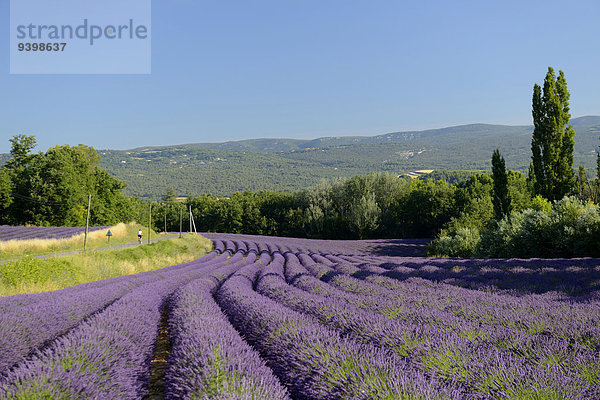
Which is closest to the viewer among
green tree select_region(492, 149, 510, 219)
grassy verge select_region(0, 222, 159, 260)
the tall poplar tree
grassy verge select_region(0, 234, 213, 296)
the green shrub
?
grassy verge select_region(0, 234, 213, 296)

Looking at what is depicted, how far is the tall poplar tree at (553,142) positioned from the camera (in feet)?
83.4

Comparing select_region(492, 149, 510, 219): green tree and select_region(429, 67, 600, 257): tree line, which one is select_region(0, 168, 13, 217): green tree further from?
select_region(492, 149, 510, 219): green tree

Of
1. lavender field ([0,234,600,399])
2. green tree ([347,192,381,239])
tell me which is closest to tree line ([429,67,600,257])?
lavender field ([0,234,600,399])

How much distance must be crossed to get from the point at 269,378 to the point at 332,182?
59281 millimetres

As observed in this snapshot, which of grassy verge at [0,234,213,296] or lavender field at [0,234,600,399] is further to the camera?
grassy verge at [0,234,213,296]

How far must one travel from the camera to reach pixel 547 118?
26172 millimetres

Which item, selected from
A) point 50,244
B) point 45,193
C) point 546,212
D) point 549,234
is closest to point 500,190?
point 546,212

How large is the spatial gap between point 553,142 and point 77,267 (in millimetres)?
29305

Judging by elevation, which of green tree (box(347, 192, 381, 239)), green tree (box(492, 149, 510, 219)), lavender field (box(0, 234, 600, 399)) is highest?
green tree (box(492, 149, 510, 219))

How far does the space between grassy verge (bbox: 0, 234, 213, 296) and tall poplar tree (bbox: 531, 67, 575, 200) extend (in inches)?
1024

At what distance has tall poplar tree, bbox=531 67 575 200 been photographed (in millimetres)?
25422

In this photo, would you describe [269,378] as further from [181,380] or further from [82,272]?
[82,272]

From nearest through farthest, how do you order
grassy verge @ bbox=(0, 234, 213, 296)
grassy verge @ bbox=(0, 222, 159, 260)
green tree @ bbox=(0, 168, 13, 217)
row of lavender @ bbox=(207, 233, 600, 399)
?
row of lavender @ bbox=(207, 233, 600, 399) → grassy verge @ bbox=(0, 234, 213, 296) → grassy verge @ bbox=(0, 222, 159, 260) → green tree @ bbox=(0, 168, 13, 217)

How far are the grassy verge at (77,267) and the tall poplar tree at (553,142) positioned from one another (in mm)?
26020
